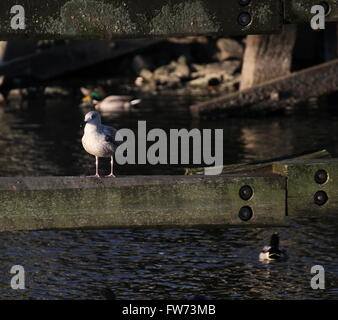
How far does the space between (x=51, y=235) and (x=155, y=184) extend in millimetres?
3800

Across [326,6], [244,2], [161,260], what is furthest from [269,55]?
[244,2]

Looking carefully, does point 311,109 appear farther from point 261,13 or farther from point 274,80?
point 261,13

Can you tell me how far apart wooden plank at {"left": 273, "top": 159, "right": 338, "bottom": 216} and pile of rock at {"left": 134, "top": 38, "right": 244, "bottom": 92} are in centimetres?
1579

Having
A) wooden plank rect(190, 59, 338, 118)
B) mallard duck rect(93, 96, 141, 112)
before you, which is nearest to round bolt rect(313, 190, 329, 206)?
wooden plank rect(190, 59, 338, 118)

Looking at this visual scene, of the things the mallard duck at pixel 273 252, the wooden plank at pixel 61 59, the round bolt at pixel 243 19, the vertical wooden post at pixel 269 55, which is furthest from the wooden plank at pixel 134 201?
the wooden plank at pixel 61 59

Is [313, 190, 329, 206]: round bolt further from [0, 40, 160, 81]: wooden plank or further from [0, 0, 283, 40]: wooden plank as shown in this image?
[0, 40, 160, 81]: wooden plank

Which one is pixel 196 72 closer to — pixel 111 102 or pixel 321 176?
pixel 111 102

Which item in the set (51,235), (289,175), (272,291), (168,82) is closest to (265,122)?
(168,82)

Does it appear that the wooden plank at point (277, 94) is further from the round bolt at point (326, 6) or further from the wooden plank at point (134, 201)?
the round bolt at point (326, 6)

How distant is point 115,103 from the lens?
20.2m

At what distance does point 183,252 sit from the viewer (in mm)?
9602

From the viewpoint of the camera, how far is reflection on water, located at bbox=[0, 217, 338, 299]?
825cm

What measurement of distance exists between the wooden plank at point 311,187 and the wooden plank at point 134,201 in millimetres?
85

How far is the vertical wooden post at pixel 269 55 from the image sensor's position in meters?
16.9
